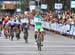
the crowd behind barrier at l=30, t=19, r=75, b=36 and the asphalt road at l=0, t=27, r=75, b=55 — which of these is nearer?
the asphalt road at l=0, t=27, r=75, b=55

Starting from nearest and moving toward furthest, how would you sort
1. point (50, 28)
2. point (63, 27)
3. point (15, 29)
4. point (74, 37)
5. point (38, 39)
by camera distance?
point (38, 39) < point (15, 29) < point (74, 37) < point (63, 27) < point (50, 28)

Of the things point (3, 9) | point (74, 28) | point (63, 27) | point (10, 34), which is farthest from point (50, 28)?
point (3, 9)

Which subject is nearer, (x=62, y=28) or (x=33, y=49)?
(x=33, y=49)

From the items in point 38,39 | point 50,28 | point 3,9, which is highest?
point 38,39

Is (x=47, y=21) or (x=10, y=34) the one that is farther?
(x=47, y=21)

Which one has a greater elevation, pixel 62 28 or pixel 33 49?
pixel 33 49

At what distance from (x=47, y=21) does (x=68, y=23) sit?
39.5 feet

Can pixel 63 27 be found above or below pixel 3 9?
above

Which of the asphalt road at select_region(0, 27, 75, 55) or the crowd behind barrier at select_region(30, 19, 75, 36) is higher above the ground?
the asphalt road at select_region(0, 27, 75, 55)

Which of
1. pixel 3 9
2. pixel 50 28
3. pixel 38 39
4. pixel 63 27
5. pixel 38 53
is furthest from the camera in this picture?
pixel 3 9

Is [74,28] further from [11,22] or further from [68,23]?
[11,22]

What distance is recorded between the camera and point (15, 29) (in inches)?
1211

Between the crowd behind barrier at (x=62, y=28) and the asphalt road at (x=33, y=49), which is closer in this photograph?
the asphalt road at (x=33, y=49)

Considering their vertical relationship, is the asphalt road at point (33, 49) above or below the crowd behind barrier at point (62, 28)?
above
